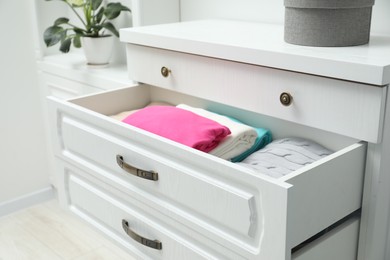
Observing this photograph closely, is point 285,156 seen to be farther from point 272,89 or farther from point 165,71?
point 165,71

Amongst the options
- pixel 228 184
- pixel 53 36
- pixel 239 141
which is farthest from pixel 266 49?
pixel 53 36

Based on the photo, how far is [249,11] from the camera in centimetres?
144

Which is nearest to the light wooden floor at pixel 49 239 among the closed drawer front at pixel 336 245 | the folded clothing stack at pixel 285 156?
the folded clothing stack at pixel 285 156

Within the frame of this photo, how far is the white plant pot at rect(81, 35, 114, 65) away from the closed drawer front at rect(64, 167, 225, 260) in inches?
24.8

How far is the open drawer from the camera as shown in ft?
2.49

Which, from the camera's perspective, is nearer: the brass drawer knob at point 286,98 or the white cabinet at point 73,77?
the brass drawer knob at point 286,98

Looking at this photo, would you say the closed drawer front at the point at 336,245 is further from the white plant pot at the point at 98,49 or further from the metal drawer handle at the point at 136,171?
the white plant pot at the point at 98,49

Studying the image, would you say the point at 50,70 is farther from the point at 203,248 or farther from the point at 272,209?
the point at 272,209

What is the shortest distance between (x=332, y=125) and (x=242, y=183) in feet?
0.78

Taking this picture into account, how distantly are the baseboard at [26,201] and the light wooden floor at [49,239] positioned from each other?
0.02 metres

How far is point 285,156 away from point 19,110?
1435mm

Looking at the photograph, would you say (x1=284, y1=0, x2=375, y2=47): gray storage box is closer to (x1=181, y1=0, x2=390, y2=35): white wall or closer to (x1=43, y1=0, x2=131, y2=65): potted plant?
(x1=181, y1=0, x2=390, y2=35): white wall

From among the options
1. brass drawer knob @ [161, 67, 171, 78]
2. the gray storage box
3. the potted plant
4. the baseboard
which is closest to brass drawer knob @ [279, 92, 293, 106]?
the gray storage box

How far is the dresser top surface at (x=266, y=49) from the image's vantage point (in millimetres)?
850
